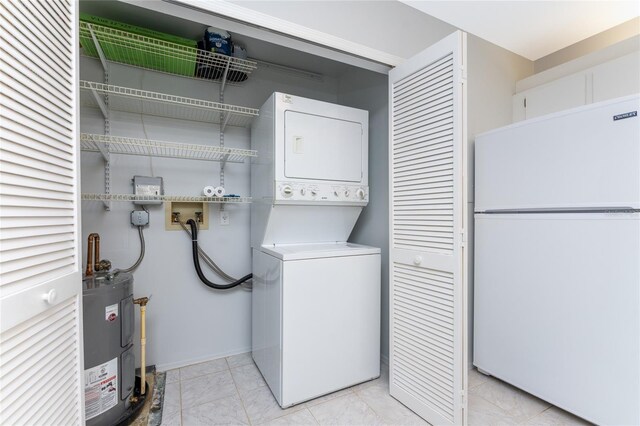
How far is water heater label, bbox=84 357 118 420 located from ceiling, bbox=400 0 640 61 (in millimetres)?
2957

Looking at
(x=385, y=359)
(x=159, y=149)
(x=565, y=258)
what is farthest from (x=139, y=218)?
(x=565, y=258)

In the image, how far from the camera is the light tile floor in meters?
1.74

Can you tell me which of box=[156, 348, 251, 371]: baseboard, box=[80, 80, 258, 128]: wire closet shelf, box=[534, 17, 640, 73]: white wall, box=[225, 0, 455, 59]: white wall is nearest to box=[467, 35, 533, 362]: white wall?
box=[534, 17, 640, 73]: white wall

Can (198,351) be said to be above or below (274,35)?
below

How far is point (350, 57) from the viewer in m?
1.86

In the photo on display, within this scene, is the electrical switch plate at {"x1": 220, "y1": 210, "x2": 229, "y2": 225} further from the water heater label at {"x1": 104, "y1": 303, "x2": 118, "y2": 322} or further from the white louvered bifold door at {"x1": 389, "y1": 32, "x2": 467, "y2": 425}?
the white louvered bifold door at {"x1": 389, "y1": 32, "x2": 467, "y2": 425}

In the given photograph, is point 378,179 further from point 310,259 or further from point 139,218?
point 139,218

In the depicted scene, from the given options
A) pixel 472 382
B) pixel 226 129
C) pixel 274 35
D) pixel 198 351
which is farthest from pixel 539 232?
pixel 198 351

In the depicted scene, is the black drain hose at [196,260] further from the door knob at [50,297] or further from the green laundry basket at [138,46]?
the door knob at [50,297]

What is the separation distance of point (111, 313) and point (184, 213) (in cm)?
91

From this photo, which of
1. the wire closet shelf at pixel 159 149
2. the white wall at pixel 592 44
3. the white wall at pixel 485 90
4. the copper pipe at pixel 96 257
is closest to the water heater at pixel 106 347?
the copper pipe at pixel 96 257

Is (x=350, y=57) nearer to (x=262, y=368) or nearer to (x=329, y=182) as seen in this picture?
(x=329, y=182)

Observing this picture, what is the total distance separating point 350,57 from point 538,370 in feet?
7.66

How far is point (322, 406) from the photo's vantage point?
73.7 inches
